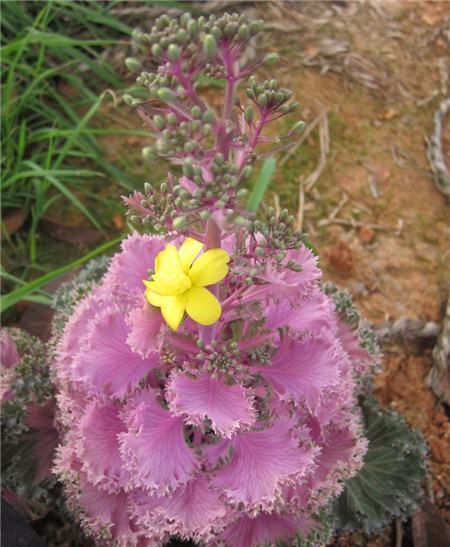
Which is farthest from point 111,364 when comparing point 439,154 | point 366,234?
point 439,154

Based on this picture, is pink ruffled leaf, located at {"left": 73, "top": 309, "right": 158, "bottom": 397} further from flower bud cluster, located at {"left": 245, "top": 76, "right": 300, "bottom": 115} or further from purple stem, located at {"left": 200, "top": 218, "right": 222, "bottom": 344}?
flower bud cluster, located at {"left": 245, "top": 76, "right": 300, "bottom": 115}

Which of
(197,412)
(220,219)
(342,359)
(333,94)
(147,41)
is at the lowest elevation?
(333,94)

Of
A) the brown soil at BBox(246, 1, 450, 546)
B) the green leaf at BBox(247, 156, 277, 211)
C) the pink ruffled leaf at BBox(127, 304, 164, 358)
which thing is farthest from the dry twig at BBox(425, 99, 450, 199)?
the pink ruffled leaf at BBox(127, 304, 164, 358)

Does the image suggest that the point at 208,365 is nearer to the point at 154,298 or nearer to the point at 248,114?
the point at 154,298

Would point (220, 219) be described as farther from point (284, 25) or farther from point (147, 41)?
point (284, 25)

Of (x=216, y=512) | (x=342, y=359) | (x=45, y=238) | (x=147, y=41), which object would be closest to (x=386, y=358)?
(x=342, y=359)
